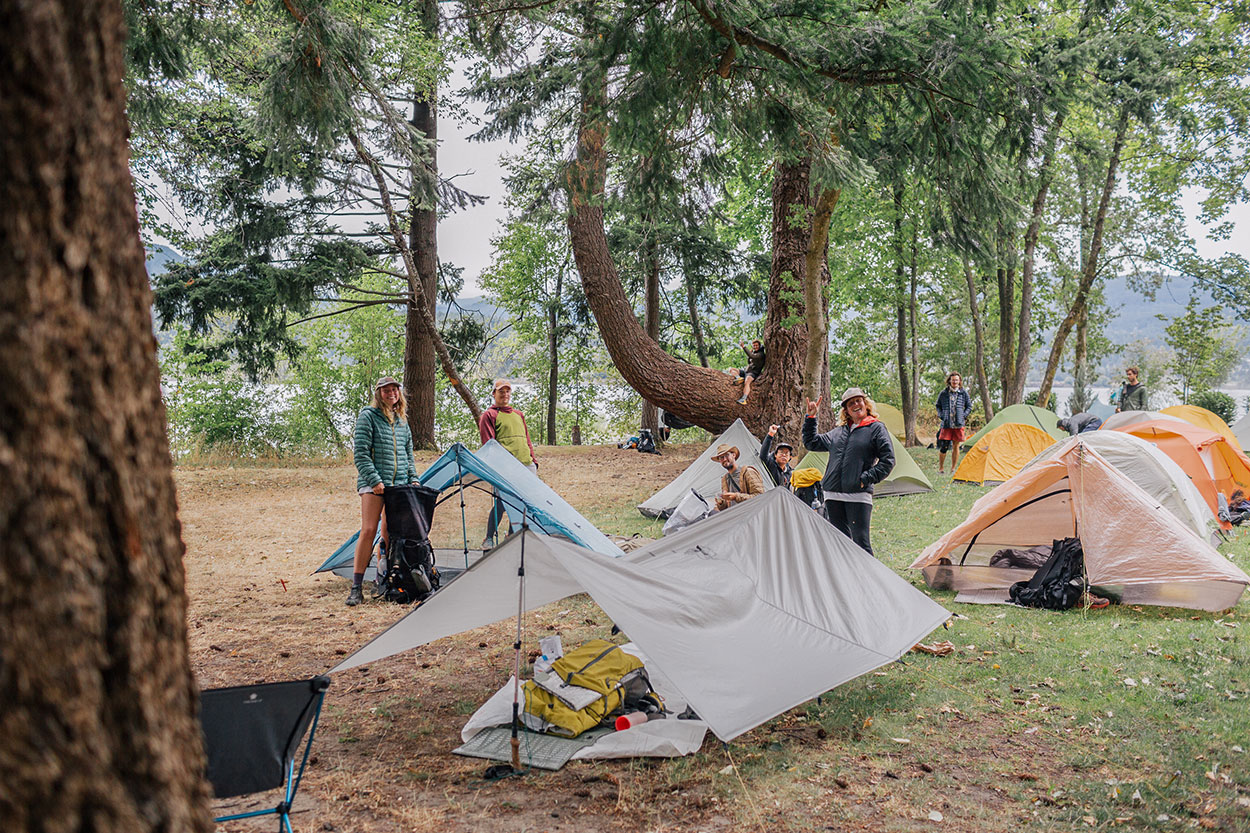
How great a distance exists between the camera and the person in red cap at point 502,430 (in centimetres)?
748

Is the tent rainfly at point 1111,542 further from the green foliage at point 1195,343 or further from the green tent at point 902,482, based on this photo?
the green foliage at point 1195,343

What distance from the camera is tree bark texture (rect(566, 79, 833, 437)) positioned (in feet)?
34.7

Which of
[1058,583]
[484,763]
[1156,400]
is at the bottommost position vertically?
[484,763]

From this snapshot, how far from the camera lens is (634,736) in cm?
388

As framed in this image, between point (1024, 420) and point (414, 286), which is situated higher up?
point (414, 286)

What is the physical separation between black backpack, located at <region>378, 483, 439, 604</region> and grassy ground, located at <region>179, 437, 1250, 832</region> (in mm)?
265

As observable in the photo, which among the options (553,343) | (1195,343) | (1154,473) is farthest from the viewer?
(553,343)

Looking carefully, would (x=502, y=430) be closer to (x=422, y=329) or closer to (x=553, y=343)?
(x=422, y=329)

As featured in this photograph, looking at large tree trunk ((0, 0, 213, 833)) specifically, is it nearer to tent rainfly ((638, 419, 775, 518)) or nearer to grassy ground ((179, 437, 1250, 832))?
grassy ground ((179, 437, 1250, 832))

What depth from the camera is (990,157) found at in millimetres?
5590

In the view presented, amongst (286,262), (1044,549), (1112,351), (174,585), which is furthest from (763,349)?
(1112,351)

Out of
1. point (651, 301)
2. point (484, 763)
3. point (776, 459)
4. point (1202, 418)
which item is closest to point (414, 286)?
point (651, 301)

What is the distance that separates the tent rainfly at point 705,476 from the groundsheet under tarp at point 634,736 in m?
5.43

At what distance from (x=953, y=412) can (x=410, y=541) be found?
363 inches
